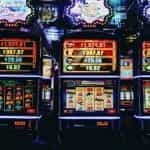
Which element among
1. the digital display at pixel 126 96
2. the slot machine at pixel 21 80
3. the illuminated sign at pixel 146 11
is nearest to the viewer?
the slot machine at pixel 21 80

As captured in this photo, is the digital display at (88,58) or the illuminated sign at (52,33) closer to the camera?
the digital display at (88,58)

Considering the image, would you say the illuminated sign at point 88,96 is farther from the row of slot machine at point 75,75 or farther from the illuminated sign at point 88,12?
the illuminated sign at point 88,12

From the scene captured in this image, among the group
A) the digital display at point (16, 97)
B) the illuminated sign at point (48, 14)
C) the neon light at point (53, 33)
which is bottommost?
the digital display at point (16, 97)

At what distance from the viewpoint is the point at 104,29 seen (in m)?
8.70

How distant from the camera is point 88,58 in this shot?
8.58 meters

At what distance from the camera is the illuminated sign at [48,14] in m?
8.90

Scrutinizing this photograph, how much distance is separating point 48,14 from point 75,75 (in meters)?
1.23

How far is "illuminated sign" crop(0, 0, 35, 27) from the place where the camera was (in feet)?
28.6

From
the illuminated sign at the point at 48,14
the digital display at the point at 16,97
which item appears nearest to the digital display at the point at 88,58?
the illuminated sign at the point at 48,14

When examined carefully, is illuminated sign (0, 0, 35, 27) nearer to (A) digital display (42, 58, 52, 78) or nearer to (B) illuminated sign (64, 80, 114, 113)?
(A) digital display (42, 58, 52, 78)

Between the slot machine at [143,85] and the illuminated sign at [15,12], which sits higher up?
the illuminated sign at [15,12]

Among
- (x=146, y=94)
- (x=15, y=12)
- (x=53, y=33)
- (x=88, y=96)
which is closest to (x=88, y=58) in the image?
(x=88, y=96)

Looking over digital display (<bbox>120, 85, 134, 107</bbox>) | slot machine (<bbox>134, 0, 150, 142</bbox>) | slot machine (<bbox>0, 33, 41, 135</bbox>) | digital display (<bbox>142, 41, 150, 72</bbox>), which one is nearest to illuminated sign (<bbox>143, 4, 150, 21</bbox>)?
slot machine (<bbox>134, 0, 150, 142</bbox>)

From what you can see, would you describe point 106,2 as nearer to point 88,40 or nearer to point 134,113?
point 88,40
